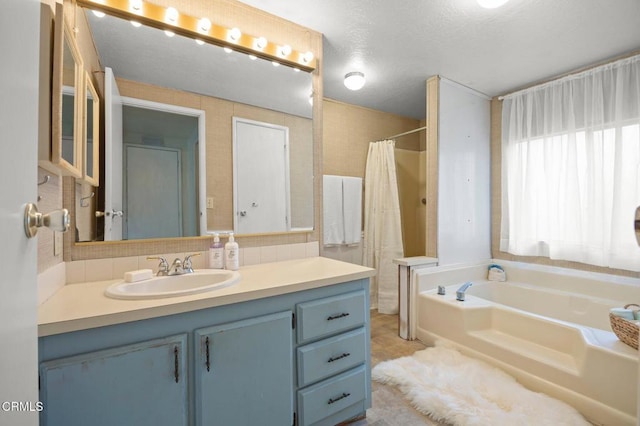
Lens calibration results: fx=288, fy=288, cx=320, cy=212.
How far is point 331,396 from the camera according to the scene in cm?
139

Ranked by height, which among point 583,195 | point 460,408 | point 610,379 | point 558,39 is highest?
point 558,39

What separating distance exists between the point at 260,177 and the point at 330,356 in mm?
1109

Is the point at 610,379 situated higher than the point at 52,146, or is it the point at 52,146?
the point at 52,146

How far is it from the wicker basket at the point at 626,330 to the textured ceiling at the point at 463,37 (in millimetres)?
1846

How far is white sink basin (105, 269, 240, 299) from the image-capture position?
1117mm

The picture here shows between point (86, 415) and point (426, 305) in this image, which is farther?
point (426, 305)

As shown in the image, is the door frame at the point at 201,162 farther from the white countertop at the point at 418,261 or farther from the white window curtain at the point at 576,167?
the white window curtain at the point at 576,167

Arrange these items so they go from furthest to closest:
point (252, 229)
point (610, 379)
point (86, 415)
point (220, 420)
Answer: point (252, 229)
point (610, 379)
point (220, 420)
point (86, 415)

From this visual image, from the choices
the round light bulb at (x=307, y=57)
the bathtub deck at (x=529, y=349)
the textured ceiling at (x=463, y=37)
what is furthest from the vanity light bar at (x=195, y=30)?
the bathtub deck at (x=529, y=349)

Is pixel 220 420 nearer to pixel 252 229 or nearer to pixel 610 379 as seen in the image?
pixel 252 229

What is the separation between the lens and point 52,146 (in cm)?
92

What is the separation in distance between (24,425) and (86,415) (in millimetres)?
515

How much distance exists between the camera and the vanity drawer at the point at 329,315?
4.27 ft

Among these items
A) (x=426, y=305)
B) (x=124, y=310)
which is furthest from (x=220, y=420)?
(x=426, y=305)
